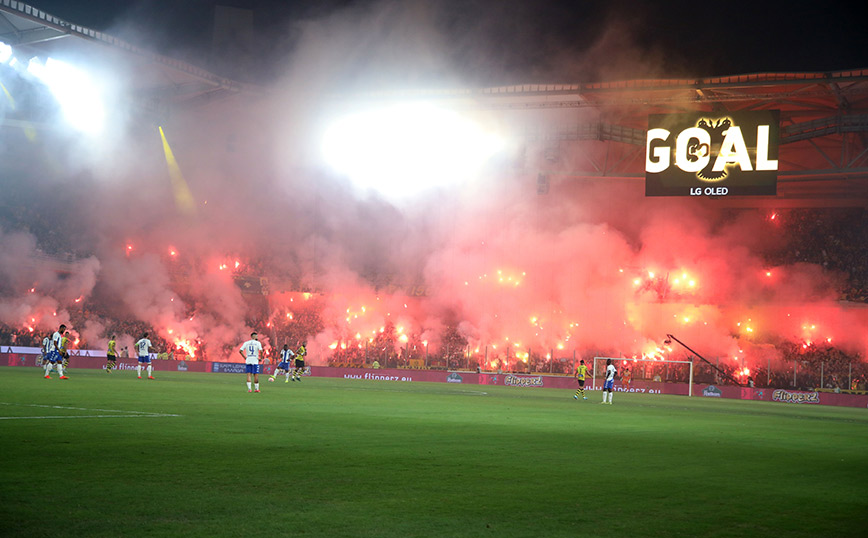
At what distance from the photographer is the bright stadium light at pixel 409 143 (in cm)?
4070

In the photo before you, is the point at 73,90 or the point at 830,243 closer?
the point at 73,90

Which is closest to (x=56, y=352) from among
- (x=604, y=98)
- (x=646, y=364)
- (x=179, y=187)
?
(x=604, y=98)

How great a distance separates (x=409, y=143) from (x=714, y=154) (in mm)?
17838

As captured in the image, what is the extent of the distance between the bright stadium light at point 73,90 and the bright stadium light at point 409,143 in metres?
11.2

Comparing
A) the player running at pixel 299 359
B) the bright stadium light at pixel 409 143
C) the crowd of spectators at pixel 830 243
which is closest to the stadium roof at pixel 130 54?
the bright stadium light at pixel 409 143

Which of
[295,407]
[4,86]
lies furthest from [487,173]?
[295,407]

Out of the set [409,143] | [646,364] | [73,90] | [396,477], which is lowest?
[396,477]

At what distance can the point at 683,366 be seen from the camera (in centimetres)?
4431

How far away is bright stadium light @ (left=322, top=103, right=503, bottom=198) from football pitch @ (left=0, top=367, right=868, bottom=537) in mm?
25948

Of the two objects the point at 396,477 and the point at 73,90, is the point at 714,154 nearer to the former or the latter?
the point at 396,477

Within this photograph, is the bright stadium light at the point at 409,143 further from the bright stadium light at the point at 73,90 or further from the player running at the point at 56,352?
the player running at the point at 56,352

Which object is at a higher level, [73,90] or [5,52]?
[5,52]

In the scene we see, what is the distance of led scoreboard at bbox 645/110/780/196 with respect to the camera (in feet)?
91.5

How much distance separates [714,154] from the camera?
28.2 meters
